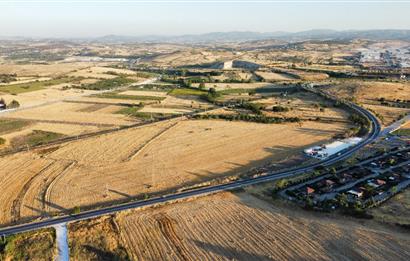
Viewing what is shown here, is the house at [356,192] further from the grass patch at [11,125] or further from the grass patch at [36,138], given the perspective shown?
the grass patch at [11,125]

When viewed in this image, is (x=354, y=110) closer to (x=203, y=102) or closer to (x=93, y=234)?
(x=203, y=102)

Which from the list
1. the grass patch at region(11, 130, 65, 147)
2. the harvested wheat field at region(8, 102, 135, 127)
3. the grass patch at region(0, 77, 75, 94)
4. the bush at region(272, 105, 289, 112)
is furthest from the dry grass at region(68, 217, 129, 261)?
the grass patch at region(0, 77, 75, 94)

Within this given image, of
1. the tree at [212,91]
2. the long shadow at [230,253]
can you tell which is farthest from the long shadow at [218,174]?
the tree at [212,91]

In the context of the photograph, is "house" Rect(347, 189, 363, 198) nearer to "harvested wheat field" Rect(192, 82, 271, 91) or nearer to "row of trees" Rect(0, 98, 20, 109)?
"harvested wheat field" Rect(192, 82, 271, 91)

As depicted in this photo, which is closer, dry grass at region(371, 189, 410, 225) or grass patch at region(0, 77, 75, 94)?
dry grass at region(371, 189, 410, 225)

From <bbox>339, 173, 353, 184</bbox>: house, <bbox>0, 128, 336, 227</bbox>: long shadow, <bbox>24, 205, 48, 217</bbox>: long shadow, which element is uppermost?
<bbox>339, 173, 353, 184</bbox>: house
